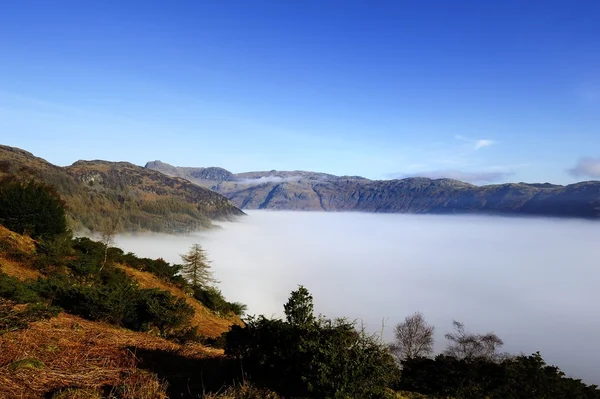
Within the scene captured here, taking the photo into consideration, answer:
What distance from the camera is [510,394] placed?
26.3ft

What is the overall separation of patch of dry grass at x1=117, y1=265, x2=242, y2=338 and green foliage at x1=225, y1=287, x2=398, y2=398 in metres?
19.4

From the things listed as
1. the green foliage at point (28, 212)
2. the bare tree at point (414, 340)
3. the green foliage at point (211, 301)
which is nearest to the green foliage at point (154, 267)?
the green foliage at point (211, 301)

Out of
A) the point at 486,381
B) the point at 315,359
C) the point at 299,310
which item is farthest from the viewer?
the point at 299,310

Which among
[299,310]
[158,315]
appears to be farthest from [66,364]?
[158,315]

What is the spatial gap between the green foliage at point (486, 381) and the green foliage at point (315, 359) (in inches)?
60.5

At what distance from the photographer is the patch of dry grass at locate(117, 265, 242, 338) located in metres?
27.9

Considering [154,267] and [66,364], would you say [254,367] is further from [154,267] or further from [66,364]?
[154,267]

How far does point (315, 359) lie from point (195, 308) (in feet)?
94.6

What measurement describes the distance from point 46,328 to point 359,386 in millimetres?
8637

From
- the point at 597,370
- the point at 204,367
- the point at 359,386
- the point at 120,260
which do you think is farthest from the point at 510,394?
the point at 597,370

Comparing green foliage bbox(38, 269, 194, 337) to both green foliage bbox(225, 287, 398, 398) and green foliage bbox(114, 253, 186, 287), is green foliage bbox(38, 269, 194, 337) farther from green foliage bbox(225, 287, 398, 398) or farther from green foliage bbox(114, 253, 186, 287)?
green foliage bbox(114, 253, 186, 287)

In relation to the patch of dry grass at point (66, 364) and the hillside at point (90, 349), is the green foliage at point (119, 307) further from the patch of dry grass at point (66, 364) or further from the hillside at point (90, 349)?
the patch of dry grass at point (66, 364)

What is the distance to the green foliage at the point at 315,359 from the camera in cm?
648

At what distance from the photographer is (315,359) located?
6.81 m
